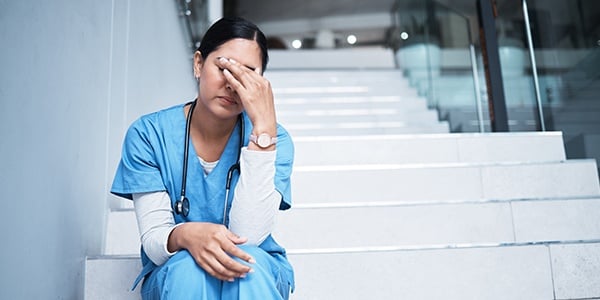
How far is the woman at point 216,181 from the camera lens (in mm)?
1020

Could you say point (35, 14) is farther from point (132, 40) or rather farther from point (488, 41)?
point (488, 41)

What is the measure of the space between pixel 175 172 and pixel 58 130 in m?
0.36

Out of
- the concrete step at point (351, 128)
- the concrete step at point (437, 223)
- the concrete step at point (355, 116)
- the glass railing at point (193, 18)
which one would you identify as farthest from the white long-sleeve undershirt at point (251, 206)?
the concrete step at point (355, 116)

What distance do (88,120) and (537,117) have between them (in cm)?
238

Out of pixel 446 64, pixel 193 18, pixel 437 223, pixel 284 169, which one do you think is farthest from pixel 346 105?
pixel 284 169

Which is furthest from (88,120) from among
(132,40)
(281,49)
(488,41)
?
(281,49)

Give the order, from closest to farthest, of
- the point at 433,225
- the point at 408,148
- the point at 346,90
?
1. the point at 433,225
2. the point at 408,148
3. the point at 346,90

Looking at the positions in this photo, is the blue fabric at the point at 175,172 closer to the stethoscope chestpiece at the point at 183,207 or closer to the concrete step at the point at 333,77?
the stethoscope chestpiece at the point at 183,207

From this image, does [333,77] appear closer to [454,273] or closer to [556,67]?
[556,67]

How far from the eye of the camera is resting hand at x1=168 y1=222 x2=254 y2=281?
99 cm

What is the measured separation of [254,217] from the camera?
1109mm

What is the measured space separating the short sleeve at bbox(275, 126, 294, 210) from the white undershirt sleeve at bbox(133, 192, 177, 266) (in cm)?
25

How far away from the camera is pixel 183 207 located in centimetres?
119

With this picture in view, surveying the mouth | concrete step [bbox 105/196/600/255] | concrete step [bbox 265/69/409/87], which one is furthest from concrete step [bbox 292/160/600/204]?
concrete step [bbox 265/69/409/87]
